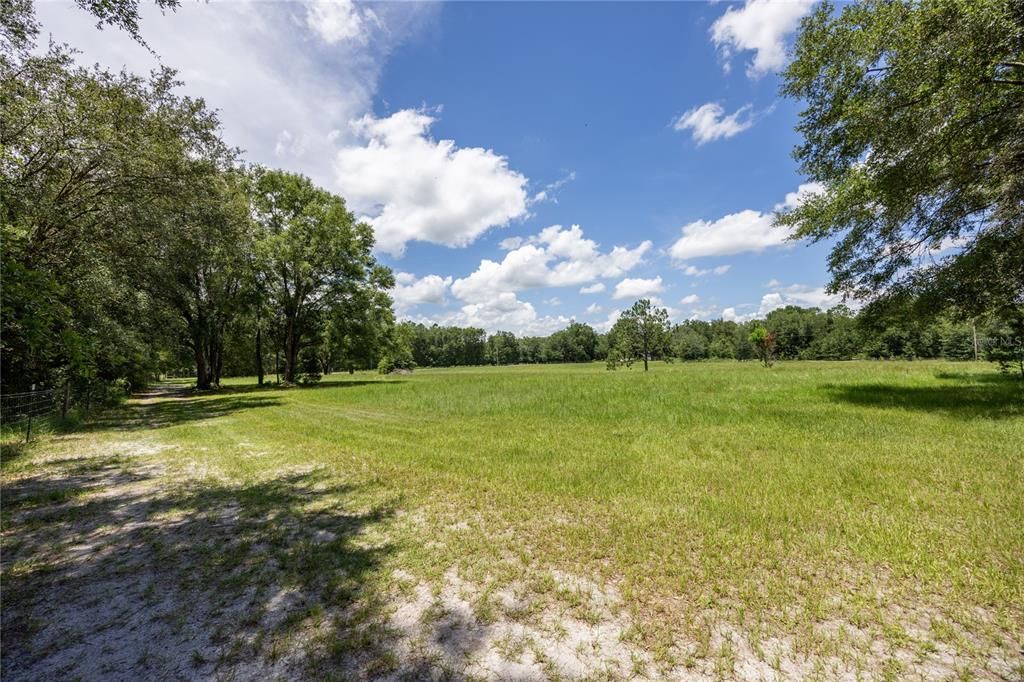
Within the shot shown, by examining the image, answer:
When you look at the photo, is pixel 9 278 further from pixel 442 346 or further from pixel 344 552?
pixel 442 346

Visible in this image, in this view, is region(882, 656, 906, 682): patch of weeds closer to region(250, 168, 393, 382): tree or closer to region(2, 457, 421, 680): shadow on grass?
region(2, 457, 421, 680): shadow on grass

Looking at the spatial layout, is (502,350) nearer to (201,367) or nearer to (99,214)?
(201,367)

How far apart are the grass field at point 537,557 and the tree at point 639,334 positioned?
1536 inches

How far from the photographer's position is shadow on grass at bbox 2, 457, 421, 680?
2.90 m

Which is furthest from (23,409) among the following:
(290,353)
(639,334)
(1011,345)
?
(639,334)

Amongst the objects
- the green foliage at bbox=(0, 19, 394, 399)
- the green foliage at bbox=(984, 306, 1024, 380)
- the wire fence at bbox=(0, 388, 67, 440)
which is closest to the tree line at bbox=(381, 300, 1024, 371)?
the green foliage at bbox=(984, 306, 1024, 380)

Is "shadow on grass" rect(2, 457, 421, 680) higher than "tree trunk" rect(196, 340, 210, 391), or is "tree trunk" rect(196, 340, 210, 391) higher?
"tree trunk" rect(196, 340, 210, 391)

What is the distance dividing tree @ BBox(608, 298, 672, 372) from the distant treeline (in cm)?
298

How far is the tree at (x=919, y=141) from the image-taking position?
8.71 meters

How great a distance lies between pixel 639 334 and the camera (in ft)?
162

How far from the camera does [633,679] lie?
262cm

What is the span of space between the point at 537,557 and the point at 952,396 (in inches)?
582

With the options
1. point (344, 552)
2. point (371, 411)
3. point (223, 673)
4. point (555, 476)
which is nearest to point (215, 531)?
point (344, 552)

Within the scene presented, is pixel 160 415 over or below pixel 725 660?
over
